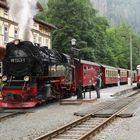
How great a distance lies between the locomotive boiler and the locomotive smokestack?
104 centimetres

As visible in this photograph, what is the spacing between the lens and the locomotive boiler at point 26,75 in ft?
62.4

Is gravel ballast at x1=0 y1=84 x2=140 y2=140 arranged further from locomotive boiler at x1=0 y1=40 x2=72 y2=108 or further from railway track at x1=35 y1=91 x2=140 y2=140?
locomotive boiler at x1=0 y1=40 x2=72 y2=108

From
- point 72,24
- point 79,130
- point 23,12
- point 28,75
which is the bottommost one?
point 79,130

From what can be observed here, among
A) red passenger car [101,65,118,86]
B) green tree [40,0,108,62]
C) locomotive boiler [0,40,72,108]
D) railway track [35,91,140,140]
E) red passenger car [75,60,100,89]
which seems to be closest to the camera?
railway track [35,91,140,140]

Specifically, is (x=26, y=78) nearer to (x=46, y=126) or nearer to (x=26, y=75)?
(x=26, y=75)

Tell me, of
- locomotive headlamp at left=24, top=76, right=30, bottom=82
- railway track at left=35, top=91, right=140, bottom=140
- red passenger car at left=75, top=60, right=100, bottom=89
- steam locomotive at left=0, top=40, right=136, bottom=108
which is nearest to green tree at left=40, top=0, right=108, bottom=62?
red passenger car at left=75, top=60, right=100, bottom=89

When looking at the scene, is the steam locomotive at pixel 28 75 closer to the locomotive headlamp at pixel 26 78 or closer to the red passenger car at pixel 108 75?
the locomotive headlamp at pixel 26 78

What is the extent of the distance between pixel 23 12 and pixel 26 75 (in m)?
3.28

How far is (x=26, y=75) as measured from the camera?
19594 millimetres

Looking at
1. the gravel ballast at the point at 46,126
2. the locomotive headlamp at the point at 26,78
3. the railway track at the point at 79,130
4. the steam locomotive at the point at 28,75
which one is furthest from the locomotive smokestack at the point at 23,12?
the railway track at the point at 79,130

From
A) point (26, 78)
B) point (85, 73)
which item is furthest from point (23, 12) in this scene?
point (85, 73)

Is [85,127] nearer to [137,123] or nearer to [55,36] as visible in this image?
[137,123]

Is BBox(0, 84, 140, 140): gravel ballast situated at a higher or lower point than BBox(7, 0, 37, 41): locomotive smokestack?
lower

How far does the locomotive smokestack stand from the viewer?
2045cm
